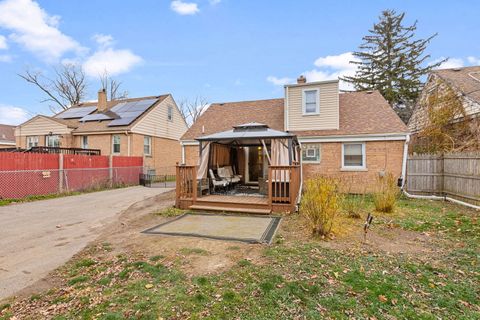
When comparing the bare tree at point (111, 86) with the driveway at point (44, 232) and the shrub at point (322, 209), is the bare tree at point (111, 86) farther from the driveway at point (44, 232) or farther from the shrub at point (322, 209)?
the shrub at point (322, 209)

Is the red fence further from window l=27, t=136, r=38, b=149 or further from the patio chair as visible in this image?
window l=27, t=136, r=38, b=149

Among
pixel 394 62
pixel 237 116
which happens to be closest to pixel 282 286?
pixel 237 116

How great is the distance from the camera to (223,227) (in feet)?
21.3

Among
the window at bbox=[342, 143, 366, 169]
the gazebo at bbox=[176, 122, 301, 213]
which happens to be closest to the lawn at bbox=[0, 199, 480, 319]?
the gazebo at bbox=[176, 122, 301, 213]

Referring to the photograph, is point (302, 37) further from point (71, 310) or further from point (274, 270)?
point (71, 310)


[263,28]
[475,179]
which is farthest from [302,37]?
[475,179]

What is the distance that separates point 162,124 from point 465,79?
67.9 feet

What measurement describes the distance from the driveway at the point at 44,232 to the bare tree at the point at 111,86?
28.9m

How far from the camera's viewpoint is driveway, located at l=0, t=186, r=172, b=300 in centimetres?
420

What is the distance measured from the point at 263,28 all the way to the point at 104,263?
13.4 metres

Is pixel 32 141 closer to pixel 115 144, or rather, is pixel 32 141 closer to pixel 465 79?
pixel 115 144

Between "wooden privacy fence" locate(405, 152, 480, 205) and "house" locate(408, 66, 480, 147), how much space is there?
185 inches

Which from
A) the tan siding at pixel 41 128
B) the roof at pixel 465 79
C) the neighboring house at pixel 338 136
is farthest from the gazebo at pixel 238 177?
the tan siding at pixel 41 128

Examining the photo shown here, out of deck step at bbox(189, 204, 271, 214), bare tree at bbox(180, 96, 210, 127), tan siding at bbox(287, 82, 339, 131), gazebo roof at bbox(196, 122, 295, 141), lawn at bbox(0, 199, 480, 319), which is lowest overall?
lawn at bbox(0, 199, 480, 319)
